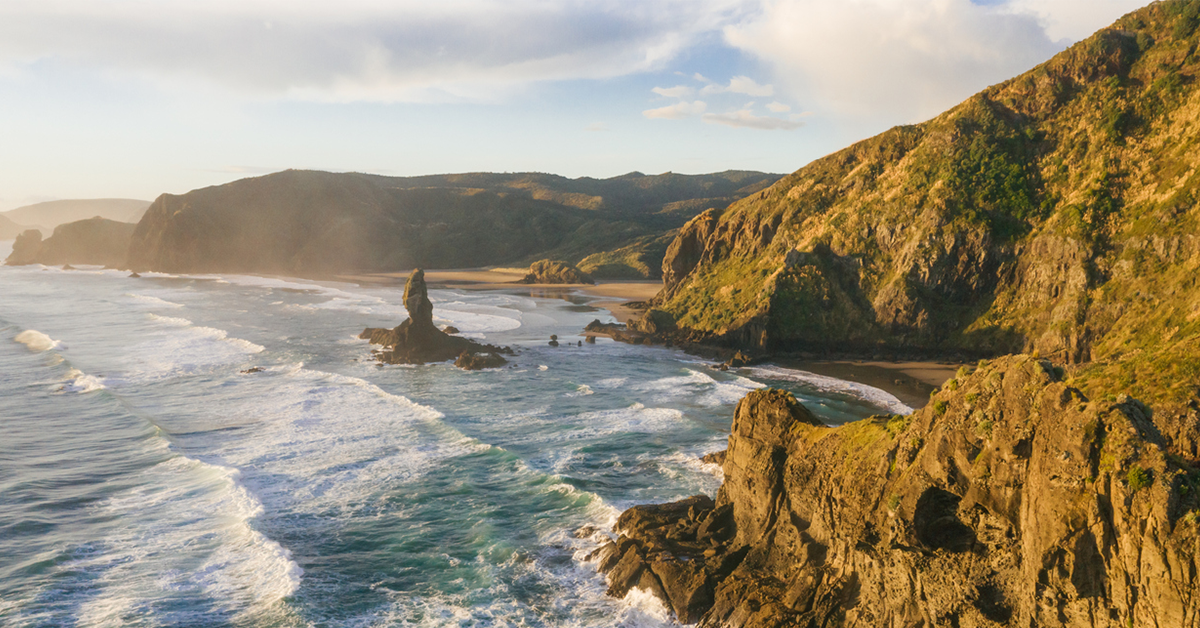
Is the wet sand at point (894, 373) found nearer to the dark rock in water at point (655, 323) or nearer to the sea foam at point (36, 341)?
the dark rock in water at point (655, 323)

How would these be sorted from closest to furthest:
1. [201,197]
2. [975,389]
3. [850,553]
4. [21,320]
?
[975,389] → [850,553] → [21,320] → [201,197]

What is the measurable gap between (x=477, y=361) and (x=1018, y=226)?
156 feet

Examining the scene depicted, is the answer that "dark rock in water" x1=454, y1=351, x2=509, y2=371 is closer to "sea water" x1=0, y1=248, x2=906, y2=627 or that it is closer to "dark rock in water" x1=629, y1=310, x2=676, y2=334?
"sea water" x1=0, y1=248, x2=906, y2=627

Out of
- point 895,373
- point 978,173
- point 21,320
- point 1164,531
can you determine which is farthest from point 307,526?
point 21,320

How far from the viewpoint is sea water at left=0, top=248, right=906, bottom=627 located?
23359mm

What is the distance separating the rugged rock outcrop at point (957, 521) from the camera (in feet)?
40.3

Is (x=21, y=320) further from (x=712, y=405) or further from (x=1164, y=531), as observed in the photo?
(x=1164, y=531)

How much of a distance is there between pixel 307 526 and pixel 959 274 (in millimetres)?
54558

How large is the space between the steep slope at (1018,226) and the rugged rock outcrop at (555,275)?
69846mm

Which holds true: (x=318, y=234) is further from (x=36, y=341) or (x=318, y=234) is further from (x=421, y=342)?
(x=421, y=342)

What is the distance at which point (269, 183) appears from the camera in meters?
189

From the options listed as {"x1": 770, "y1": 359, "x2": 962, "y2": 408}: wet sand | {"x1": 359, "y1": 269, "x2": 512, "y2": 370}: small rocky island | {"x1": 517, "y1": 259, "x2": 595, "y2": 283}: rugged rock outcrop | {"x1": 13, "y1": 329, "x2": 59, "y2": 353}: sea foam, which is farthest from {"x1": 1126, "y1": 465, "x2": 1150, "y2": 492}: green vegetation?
{"x1": 517, "y1": 259, "x2": 595, "y2": 283}: rugged rock outcrop

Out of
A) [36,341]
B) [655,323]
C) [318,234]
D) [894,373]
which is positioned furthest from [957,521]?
[318,234]

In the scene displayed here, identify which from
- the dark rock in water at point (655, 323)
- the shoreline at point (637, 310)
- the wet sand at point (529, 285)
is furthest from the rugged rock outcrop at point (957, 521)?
the wet sand at point (529, 285)
